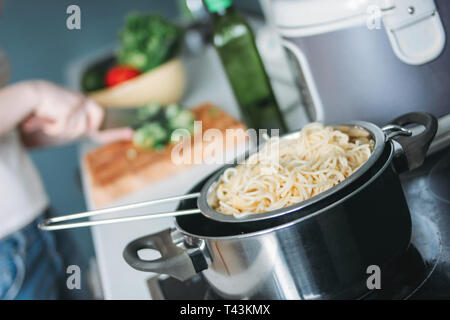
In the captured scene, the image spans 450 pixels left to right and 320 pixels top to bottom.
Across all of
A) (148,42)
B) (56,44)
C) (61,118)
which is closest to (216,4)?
(61,118)

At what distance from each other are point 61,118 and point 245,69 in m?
0.42

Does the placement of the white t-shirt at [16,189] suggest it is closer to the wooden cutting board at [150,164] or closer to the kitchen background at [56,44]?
the wooden cutting board at [150,164]

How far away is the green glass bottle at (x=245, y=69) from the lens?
102 centimetres

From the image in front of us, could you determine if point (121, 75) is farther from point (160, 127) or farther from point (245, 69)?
point (245, 69)

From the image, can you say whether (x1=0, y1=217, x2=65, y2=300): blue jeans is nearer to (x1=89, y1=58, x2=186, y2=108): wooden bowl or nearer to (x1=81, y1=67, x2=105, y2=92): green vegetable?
(x1=89, y1=58, x2=186, y2=108): wooden bowl

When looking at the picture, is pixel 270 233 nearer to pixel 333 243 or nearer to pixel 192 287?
pixel 333 243

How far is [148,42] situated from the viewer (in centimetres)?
163

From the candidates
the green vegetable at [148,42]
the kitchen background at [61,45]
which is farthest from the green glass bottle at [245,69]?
the kitchen background at [61,45]

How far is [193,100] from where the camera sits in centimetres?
160

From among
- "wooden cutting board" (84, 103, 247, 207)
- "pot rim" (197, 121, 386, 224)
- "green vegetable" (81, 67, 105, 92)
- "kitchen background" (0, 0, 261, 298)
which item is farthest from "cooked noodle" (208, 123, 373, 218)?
"kitchen background" (0, 0, 261, 298)

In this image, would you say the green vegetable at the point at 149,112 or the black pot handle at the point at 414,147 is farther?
the green vegetable at the point at 149,112

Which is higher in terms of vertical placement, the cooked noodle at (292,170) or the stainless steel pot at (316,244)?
the cooked noodle at (292,170)

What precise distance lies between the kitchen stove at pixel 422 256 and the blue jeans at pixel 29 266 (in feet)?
1.22
